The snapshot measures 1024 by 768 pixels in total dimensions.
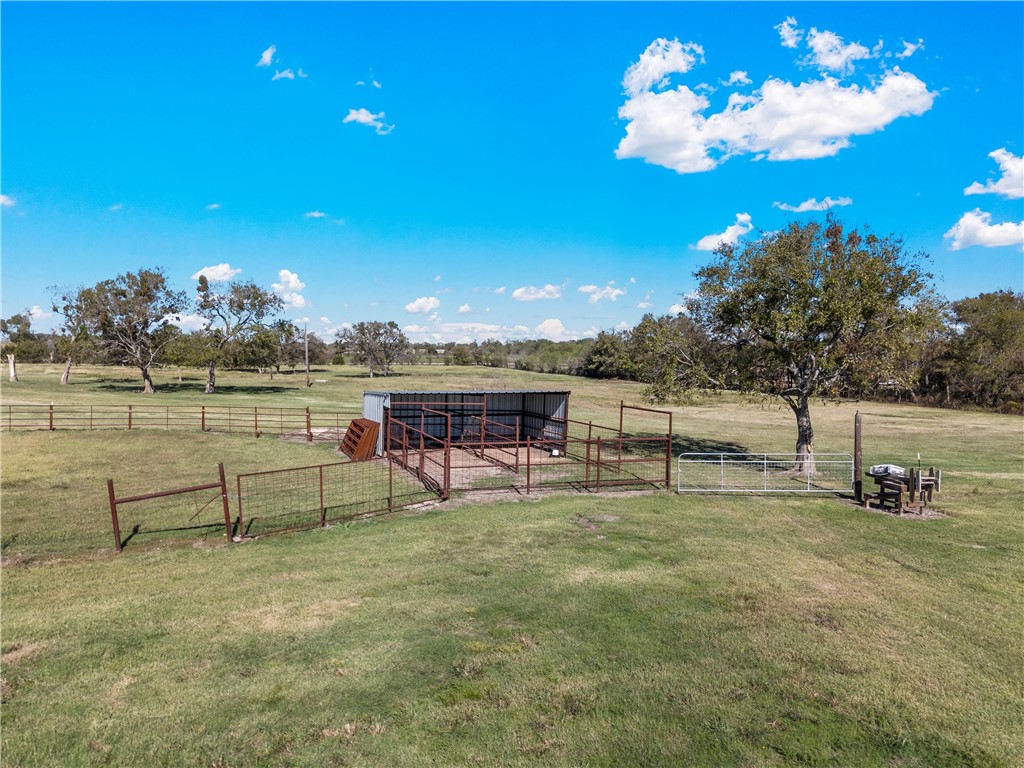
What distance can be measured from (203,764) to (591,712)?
360 cm

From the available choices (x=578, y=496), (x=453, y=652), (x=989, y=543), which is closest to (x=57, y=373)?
(x=578, y=496)

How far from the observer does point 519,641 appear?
6922 mm

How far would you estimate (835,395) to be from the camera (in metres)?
19.6

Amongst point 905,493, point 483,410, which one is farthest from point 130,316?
point 905,493

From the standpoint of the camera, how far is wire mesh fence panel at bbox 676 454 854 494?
53.9 feet

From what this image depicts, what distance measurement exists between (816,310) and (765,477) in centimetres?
679

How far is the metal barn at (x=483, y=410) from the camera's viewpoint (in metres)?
23.5

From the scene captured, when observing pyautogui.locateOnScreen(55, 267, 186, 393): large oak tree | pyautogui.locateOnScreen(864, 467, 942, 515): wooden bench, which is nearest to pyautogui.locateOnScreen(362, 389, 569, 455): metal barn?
pyautogui.locateOnScreen(864, 467, 942, 515): wooden bench

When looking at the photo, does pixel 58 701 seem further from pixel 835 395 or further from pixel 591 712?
pixel 835 395

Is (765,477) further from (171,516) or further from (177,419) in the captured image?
(177,419)

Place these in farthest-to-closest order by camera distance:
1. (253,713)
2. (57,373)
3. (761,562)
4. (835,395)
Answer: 1. (57,373)
2. (835,395)
3. (761,562)
4. (253,713)

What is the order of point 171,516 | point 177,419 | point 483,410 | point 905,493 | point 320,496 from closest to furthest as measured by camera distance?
1. point 171,516
2. point 320,496
3. point 905,493
4. point 483,410
5. point 177,419

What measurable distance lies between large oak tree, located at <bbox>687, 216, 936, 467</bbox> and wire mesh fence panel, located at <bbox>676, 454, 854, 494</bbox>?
942mm

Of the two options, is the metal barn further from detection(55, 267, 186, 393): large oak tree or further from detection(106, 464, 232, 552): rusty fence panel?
detection(55, 267, 186, 393): large oak tree
